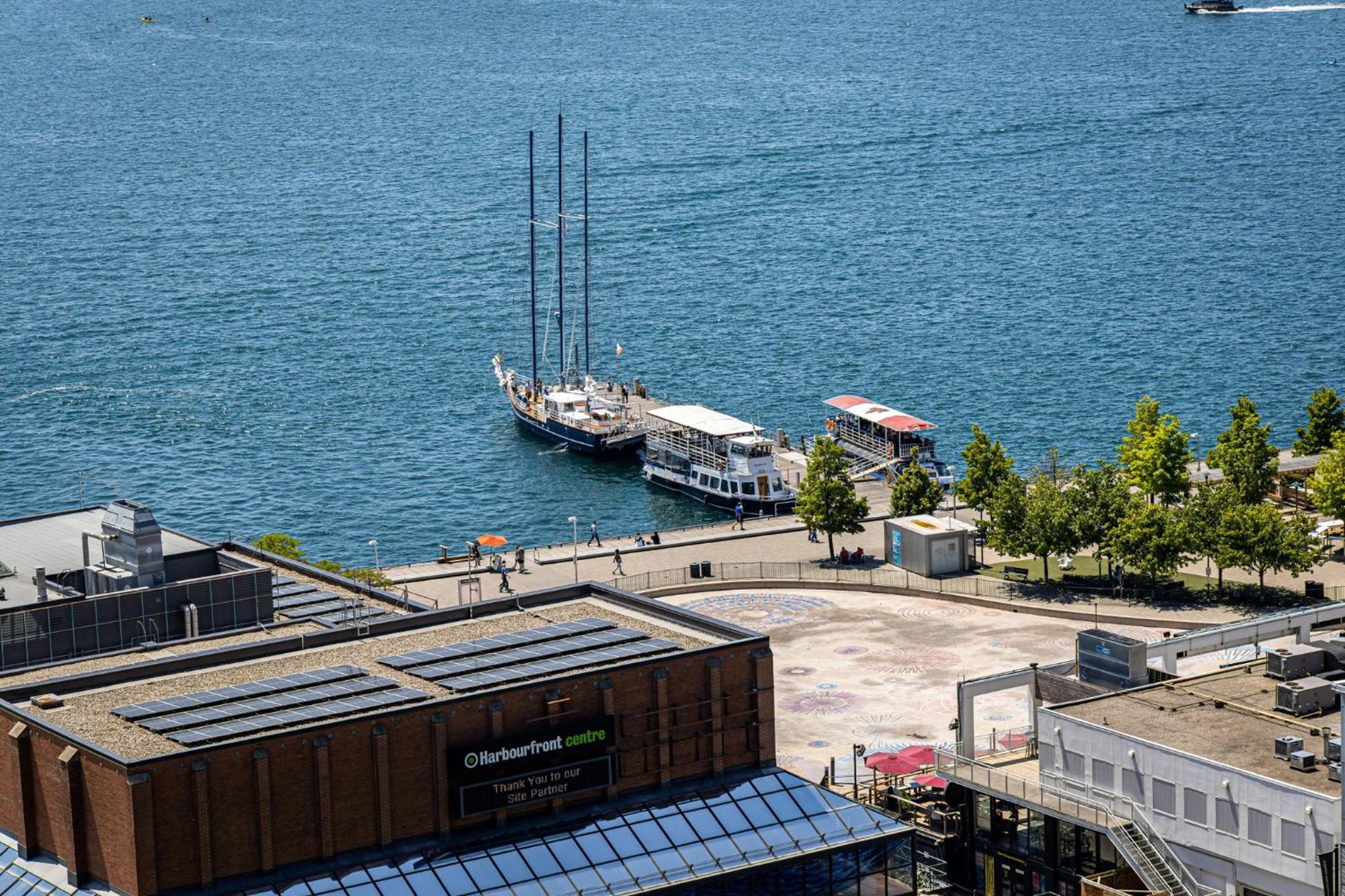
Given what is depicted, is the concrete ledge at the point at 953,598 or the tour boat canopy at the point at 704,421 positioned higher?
the tour boat canopy at the point at 704,421

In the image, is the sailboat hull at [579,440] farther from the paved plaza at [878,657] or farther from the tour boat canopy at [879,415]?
the paved plaza at [878,657]

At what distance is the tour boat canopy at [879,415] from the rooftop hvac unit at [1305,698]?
223 ft

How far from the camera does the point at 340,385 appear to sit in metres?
172

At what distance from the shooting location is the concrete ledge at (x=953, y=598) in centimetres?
10250

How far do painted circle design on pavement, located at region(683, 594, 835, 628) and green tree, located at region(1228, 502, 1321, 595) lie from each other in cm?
1923

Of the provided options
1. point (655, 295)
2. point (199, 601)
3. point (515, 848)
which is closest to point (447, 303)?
point (655, 295)

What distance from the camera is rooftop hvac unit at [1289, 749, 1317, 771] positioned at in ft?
219

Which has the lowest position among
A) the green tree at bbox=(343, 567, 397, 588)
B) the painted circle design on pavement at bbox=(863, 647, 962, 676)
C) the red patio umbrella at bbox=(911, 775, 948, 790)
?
the red patio umbrella at bbox=(911, 775, 948, 790)

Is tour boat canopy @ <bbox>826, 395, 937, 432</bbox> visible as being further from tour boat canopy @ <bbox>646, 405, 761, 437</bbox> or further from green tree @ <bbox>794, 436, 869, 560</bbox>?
green tree @ <bbox>794, 436, 869, 560</bbox>

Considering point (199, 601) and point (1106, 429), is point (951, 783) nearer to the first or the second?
point (199, 601)

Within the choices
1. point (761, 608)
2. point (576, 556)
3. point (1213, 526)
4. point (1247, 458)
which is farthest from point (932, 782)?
point (1247, 458)

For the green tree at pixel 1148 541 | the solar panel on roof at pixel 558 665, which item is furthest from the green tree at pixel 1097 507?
the solar panel on roof at pixel 558 665

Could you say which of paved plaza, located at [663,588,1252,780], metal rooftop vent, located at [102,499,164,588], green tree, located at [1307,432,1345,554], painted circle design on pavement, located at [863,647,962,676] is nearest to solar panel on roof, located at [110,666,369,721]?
metal rooftop vent, located at [102,499,164,588]

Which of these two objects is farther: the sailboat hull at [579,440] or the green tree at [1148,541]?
the sailboat hull at [579,440]
